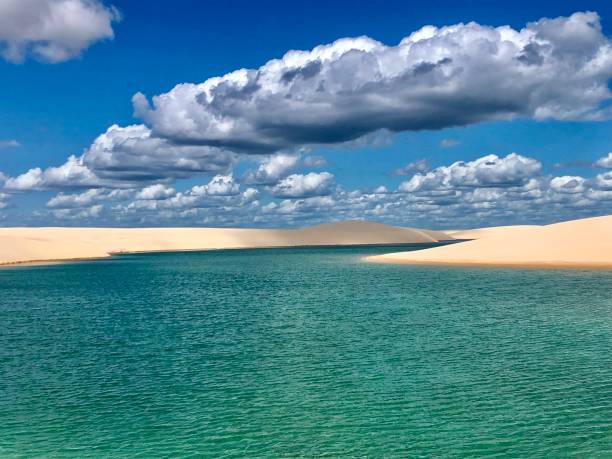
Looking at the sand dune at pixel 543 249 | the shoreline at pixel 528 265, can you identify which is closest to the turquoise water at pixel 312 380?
the shoreline at pixel 528 265

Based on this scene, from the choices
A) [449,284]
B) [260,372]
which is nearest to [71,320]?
[260,372]

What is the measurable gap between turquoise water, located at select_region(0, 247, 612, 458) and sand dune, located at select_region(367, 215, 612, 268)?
45.3 m

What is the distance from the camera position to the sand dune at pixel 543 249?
297ft

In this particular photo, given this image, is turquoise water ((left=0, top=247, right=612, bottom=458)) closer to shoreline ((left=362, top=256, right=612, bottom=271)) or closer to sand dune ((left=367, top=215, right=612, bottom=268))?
shoreline ((left=362, top=256, right=612, bottom=271))

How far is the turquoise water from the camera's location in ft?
55.9

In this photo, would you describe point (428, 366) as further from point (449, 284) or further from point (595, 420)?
point (449, 284)

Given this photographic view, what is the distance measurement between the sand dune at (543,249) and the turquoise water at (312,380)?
4533cm

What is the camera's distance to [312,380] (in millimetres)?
23469

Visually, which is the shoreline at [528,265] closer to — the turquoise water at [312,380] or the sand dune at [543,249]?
the sand dune at [543,249]

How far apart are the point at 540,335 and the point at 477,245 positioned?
267ft

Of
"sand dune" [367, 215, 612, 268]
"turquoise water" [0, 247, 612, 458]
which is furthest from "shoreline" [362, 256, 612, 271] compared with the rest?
"turquoise water" [0, 247, 612, 458]

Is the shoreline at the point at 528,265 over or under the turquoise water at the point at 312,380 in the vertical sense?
over

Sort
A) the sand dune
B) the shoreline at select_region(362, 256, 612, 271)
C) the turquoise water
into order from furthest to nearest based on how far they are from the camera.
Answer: the sand dune < the shoreline at select_region(362, 256, 612, 271) < the turquoise water

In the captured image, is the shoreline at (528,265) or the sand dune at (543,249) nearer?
the shoreline at (528,265)
